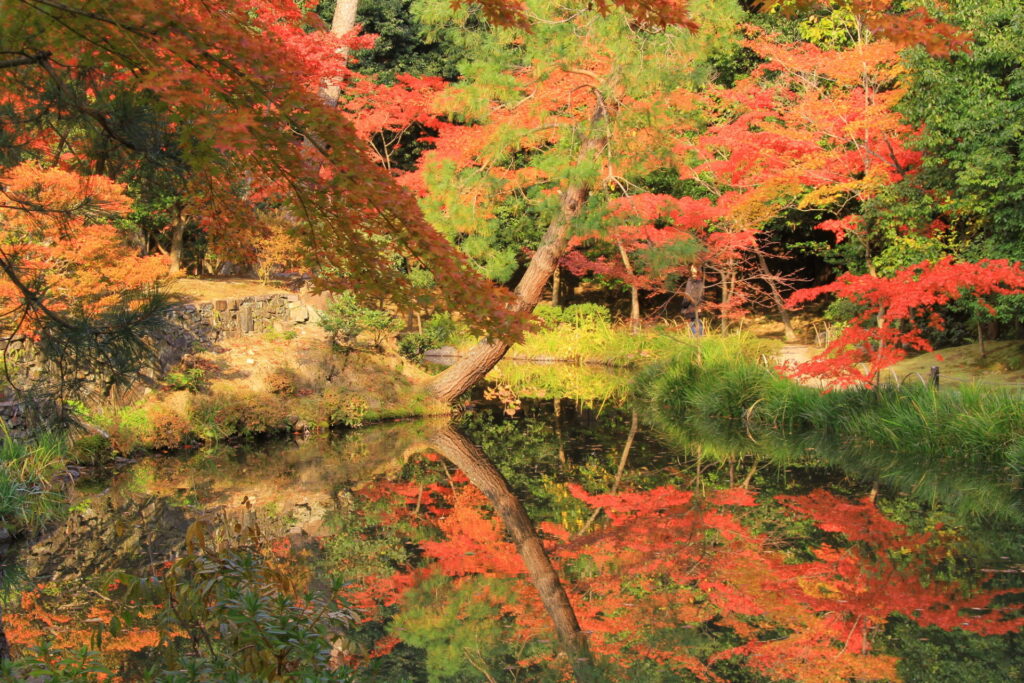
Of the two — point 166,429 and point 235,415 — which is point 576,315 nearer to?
point 235,415

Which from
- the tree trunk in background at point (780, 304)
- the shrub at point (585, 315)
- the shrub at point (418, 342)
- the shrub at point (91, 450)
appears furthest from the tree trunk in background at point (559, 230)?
the shrub at point (585, 315)

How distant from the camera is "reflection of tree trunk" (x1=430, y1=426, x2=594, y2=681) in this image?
15.4 ft

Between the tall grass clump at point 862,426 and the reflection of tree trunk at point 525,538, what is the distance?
2396mm

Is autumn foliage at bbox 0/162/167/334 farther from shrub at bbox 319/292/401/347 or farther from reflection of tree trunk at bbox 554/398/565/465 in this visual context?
reflection of tree trunk at bbox 554/398/565/465

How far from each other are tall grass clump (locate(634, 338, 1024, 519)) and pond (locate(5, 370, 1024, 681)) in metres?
0.42

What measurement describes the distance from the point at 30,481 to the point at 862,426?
24.9ft

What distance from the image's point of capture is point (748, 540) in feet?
21.1

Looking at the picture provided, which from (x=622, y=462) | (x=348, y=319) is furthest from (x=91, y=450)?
(x=622, y=462)

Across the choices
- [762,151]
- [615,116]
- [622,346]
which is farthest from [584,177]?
[622,346]

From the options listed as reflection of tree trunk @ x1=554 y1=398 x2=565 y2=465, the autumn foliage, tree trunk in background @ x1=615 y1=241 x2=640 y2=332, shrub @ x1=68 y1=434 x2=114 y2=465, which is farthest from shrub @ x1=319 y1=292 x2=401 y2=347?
tree trunk in background @ x1=615 y1=241 x2=640 y2=332

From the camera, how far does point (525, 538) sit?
663 cm

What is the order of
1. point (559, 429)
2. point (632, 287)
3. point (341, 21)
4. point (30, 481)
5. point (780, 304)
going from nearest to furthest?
point (30, 481), point (559, 429), point (780, 304), point (341, 21), point (632, 287)

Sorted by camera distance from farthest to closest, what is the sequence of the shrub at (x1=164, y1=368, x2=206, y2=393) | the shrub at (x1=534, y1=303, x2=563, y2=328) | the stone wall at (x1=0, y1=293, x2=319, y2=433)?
the shrub at (x1=534, y1=303, x2=563, y2=328), the stone wall at (x1=0, y1=293, x2=319, y2=433), the shrub at (x1=164, y1=368, x2=206, y2=393)

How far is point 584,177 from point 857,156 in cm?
484
